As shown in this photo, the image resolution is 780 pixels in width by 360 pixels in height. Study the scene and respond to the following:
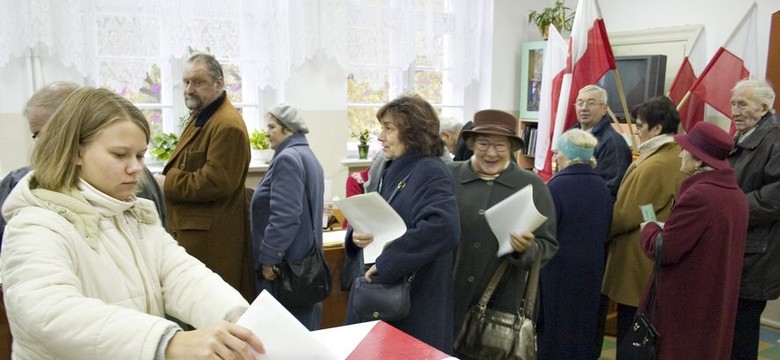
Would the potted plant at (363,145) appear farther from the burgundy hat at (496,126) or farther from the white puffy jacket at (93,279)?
the white puffy jacket at (93,279)

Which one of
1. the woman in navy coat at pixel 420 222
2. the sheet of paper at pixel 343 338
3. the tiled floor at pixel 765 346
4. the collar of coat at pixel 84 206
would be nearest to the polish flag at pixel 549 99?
the tiled floor at pixel 765 346

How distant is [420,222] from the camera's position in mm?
2172

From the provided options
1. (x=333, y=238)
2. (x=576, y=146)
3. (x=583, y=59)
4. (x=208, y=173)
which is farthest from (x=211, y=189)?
(x=583, y=59)

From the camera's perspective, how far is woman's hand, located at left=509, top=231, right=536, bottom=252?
2.34 metres

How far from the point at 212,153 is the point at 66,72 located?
7.35ft

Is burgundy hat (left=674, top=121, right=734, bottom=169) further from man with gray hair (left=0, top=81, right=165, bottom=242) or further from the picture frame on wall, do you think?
the picture frame on wall

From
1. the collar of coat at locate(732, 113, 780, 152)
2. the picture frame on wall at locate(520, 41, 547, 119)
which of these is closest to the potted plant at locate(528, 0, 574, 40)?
the picture frame on wall at locate(520, 41, 547, 119)

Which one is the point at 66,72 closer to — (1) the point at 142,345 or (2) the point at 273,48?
(2) the point at 273,48

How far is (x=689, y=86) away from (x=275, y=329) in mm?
4621

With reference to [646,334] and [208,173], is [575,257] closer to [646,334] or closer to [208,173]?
[646,334]

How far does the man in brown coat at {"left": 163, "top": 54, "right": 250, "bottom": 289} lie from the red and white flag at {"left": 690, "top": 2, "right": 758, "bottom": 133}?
11.1 ft

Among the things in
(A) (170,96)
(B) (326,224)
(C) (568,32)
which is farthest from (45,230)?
(C) (568,32)

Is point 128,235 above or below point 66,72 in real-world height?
below

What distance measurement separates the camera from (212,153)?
2.72 meters
